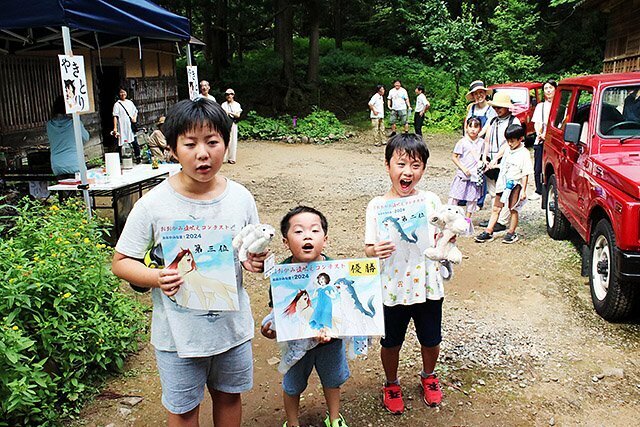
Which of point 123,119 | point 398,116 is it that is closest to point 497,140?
point 123,119

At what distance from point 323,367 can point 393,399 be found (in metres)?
0.76

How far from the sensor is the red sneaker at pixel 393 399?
3303mm

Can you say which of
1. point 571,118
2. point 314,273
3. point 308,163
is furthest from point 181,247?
point 308,163

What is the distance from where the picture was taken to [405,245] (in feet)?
9.87

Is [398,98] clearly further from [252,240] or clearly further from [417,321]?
[252,240]

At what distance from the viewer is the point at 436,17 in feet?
73.0

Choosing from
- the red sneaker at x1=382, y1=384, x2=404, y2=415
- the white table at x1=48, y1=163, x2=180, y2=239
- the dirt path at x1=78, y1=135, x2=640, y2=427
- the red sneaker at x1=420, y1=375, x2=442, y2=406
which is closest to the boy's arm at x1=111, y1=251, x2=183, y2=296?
the dirt path at x1=78, y1=135, x2=640, y2=427

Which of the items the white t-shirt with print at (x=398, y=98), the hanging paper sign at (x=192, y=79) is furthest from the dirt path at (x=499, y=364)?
the white t-shirt with print at (x=398, y=98)

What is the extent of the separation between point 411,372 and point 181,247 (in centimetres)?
228

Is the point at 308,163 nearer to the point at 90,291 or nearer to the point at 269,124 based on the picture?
the point at 269,124

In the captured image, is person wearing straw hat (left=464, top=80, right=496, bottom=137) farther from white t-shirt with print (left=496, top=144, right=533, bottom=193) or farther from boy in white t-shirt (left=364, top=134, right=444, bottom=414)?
boy in white t-shirt (left=364, top=134, right=444, bottom=414)

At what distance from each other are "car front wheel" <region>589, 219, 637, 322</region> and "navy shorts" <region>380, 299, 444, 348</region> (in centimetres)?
192

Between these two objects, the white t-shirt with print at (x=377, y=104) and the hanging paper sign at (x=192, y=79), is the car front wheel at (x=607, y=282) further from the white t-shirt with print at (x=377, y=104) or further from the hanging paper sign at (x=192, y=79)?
the white t-shirt with print at (x=377, y=104)

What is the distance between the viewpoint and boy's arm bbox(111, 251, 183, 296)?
2.11 meters
